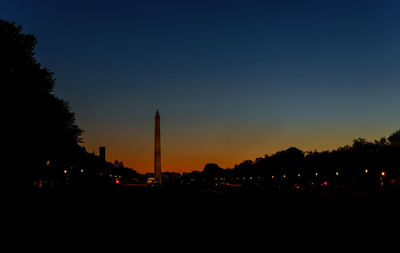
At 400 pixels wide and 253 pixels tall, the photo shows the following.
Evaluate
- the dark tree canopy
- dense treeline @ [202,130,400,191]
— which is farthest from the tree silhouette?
dense treeline @ [202,130,400,191]

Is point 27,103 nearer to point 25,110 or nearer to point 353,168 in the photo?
point 25,110

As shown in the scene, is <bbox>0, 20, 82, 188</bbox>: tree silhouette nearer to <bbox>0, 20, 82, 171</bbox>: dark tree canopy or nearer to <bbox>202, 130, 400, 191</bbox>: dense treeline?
<bbox>0, 20, 82, 171</bbox>: dark tree canopy

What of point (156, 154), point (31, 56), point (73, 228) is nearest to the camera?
point (73, 228)

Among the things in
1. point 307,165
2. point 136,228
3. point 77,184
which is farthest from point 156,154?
point 136,228

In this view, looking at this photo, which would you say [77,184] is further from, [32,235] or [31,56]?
[32,235]

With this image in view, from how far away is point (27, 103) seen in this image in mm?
38188

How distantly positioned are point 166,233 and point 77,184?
160 ft

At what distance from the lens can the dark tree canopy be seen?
37188 millimetres

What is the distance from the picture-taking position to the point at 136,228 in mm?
17797

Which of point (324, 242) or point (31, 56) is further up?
point (31, 56)

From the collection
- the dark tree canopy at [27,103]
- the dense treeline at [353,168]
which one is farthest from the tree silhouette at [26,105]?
the dense treeline at [353,168]

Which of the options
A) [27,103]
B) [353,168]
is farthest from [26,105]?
[353,168]

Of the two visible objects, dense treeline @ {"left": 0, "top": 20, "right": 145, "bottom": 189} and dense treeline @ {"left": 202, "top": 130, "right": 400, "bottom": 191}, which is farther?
dense treeline @ {"left": 202, "top": 130, "right": 400, "bottom": 191}

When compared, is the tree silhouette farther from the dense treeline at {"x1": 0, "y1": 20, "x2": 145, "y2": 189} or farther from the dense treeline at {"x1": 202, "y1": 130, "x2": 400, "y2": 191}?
the dense treeline at {"x1": 202, "y1": 130, "x2": 400, "y2": 191}
